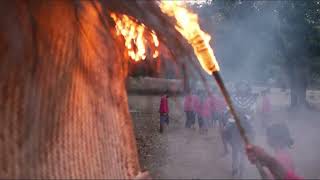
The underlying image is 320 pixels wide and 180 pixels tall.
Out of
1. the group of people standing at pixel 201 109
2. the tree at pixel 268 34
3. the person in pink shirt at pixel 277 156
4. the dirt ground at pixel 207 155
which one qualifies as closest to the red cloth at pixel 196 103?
the group of people standing at pixel 201 109

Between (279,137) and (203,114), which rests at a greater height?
(203,114)

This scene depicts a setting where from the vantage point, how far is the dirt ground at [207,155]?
8.91 m

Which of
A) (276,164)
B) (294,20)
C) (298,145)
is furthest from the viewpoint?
(294,20)

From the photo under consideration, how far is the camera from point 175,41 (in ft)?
17.1

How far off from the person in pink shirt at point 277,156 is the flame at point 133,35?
171 centimetres

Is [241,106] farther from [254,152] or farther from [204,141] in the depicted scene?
[254,152]

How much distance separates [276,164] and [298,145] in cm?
865

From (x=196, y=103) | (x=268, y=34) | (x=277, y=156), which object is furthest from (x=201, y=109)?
(x=277, y=156)

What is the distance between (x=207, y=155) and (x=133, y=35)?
6.04 metres

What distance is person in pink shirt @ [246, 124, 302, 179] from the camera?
14.8 feet

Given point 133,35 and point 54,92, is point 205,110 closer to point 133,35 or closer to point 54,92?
point 133,35

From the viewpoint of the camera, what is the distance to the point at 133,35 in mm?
6039

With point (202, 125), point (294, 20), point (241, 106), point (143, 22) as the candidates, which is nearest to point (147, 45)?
point (143, 22)

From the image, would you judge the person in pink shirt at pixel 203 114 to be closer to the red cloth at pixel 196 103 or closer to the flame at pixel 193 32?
the red cloth at pixel 196 103
